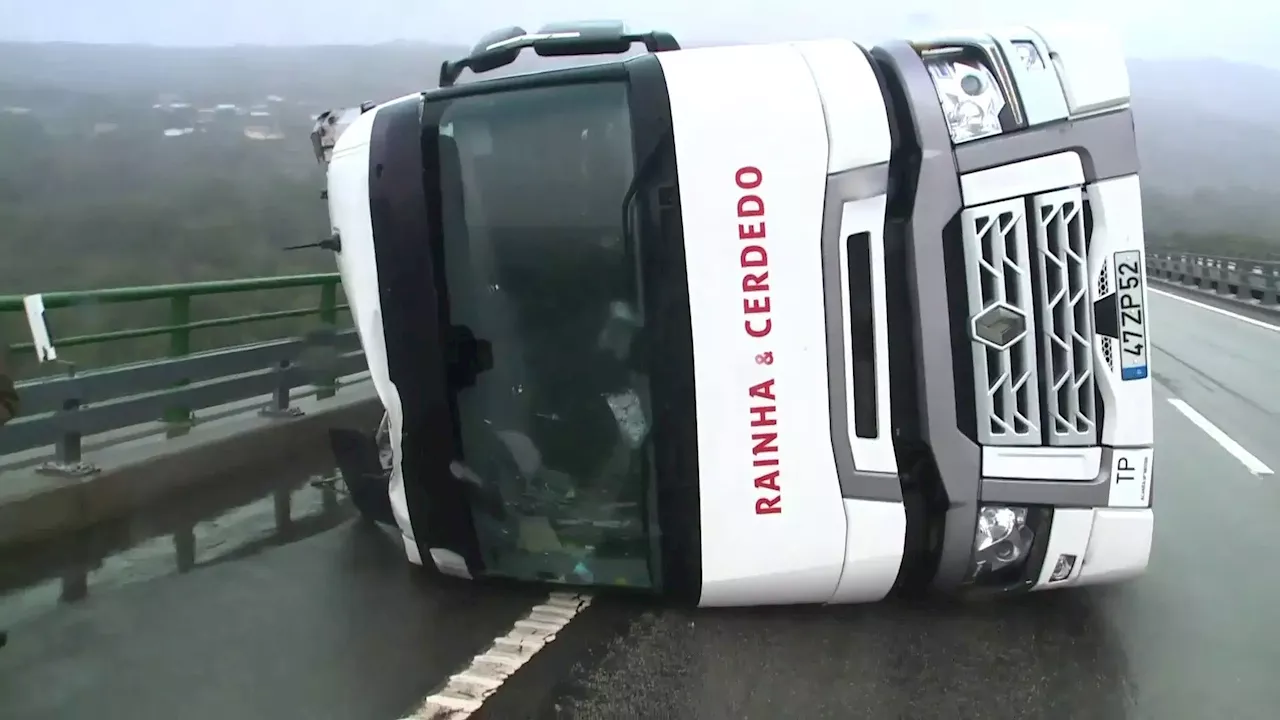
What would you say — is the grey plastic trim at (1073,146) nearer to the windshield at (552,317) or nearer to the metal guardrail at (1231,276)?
the windshield at (552,317)

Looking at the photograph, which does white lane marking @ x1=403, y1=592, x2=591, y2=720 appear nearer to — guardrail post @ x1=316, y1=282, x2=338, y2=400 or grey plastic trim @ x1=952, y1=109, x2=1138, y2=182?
grey plastic trim @ x1=952, y1=109, x2=1138, y2=182

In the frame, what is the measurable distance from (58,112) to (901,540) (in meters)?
5.85

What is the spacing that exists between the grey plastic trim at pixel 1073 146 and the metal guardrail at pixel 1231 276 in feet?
72.3

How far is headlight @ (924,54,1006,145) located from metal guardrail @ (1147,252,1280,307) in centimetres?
2219

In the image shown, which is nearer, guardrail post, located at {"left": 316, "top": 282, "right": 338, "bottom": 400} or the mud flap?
the mud flap

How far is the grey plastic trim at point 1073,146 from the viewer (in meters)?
3.51

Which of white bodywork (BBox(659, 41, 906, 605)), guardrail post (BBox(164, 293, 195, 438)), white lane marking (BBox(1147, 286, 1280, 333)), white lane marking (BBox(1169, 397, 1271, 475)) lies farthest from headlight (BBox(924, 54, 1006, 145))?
white lane marking (BBox(1147, 286, 1280, 333))

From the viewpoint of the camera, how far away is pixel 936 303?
353cm

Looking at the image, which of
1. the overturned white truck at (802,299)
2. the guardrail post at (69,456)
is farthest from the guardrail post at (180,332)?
the overturned white truck at (802,299)

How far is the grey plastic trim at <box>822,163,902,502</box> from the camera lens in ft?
11.6

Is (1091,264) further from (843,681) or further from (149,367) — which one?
(149,367)

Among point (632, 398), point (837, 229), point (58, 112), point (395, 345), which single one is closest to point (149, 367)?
point (58, 112)

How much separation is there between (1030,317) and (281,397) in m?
5.64

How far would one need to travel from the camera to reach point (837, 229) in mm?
3531
